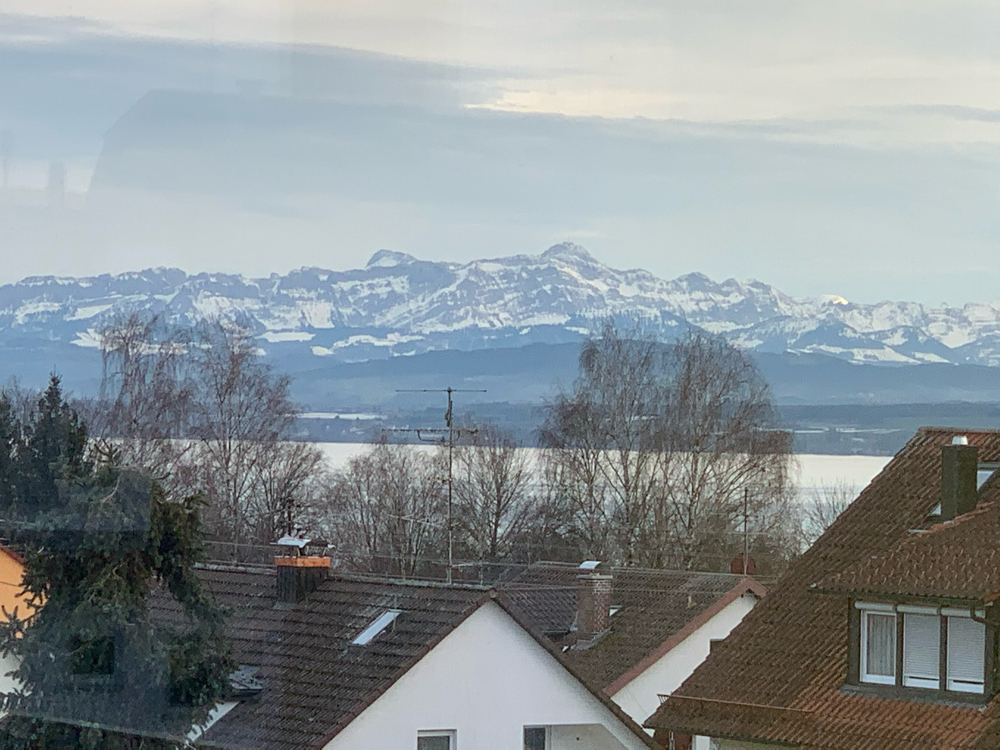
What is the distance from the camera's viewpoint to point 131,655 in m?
3.18

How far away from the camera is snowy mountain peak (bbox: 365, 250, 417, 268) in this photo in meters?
4.61

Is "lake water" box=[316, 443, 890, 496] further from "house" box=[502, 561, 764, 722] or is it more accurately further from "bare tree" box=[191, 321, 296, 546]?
"house" box=[502, 561, 764, 722]

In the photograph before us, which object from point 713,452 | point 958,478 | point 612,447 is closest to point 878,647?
point 958,478

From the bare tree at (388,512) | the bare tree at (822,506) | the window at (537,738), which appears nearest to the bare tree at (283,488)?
the bare tree at (388,512)

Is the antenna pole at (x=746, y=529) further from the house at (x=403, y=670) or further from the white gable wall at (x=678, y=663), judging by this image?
the house at (x=403, y=670)

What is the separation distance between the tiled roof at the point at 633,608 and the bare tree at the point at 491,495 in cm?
194

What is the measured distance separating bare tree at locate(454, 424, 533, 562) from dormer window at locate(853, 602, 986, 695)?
544cm

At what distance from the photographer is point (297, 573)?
16.9 feet

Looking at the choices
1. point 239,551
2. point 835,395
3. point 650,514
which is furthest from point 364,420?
point 650,514

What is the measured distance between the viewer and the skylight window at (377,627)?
15.6ft

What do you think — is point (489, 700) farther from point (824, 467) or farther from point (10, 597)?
point (824, 467)

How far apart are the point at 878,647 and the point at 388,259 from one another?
6.14 ft

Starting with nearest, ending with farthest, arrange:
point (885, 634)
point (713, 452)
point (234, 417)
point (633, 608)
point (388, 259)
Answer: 1. point (885, 634)
2. point (388, 259)
3. point (234, 417)
4. point (633, 608)
5. point (713, 452)

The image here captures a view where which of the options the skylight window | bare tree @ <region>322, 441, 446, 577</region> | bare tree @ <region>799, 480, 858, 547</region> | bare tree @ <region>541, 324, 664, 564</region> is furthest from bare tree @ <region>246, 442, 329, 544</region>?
bare tree @ <region>541, 324, 664, 564</region>
